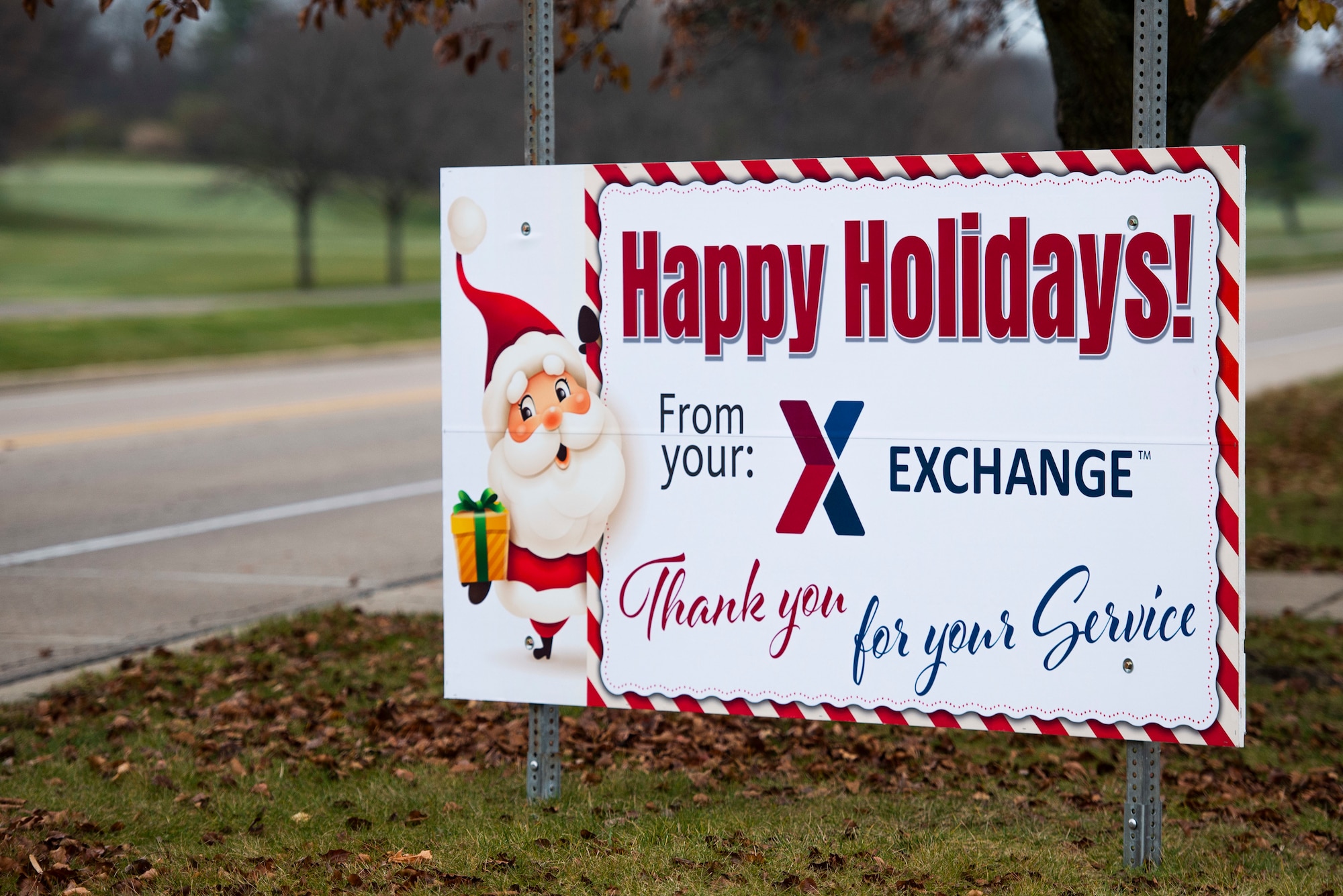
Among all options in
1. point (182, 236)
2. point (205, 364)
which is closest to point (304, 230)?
point (205, 364)

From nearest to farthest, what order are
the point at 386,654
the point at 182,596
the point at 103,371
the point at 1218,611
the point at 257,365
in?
the point at 1218,611 → the point at 386,654 → the point at 182,596 → the point at 103,371 → the point at 257,365

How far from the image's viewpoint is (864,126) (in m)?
33.9

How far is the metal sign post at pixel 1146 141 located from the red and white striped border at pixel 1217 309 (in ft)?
0.29

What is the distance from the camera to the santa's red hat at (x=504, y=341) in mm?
4633

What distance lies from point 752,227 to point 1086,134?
2.61 meters

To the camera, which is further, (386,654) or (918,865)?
(386,654)

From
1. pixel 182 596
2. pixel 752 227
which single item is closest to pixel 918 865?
pixel 752 227

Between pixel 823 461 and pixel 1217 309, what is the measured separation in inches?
47.8

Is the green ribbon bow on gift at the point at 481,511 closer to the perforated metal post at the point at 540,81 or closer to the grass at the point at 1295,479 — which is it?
the perforated metal post at the point at 540,81

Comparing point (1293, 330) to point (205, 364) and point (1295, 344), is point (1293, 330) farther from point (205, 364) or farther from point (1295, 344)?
point (205, 364)

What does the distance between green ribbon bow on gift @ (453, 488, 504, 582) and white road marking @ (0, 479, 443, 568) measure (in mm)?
5161

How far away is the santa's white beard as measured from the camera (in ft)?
15.2

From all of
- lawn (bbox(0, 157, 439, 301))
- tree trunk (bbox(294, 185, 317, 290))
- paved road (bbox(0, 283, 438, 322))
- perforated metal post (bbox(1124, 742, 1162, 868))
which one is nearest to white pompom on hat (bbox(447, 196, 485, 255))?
perforated metal post (bbox(1124, 742, 1162, 868))

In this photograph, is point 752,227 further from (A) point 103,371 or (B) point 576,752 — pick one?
(A) point 103,371
